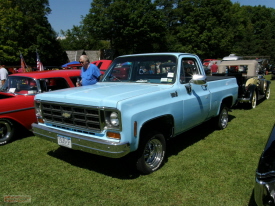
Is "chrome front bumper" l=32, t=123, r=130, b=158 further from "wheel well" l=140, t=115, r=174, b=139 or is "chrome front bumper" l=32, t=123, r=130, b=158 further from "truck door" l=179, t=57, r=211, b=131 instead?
"truck door" l=179, t=57, r=211, b=131

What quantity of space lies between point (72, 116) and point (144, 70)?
1.81 m

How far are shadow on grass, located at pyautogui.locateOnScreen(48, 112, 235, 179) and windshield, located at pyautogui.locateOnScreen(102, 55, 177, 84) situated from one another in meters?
1.54

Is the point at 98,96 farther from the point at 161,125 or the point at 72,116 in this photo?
the point at 161,125

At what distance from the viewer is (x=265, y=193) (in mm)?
2096

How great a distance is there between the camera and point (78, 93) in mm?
3797

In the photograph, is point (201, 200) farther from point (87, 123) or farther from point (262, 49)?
point (262, 49)

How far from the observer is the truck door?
438 cm

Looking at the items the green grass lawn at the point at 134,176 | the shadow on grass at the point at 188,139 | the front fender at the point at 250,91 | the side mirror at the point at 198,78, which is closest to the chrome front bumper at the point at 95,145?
the green grass lawn at the point at 134,176

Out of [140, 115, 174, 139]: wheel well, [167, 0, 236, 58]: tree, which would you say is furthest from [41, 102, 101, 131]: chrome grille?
[167, 0, 236, 58]: tree

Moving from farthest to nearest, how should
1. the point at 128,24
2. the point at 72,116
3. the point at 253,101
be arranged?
1. the point at 128,24
2. the point at 253,101
3. the point at 72,116

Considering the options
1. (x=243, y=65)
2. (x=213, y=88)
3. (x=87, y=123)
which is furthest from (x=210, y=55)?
(x=87, y=123)

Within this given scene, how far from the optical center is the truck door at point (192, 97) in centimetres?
438

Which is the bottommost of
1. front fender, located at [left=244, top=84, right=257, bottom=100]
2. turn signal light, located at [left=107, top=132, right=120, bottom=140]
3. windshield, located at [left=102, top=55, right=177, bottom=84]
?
front fender, located at [left=244, top=84, right=257, bottom=100]

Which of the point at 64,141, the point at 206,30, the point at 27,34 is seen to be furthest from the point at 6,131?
the point at 206,30
